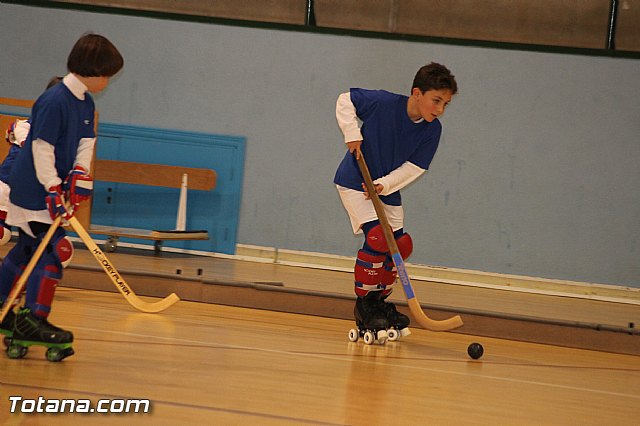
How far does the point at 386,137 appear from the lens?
12.0 feet

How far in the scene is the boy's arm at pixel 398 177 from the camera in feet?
11.8

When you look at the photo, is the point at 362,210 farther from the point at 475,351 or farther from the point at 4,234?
the point at 4,234

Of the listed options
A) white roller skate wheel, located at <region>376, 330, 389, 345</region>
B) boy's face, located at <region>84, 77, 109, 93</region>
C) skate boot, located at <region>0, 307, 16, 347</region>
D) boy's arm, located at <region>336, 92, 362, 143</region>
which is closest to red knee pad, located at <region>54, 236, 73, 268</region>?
skate boot, located at <region>0, 307, 16, 347</region>

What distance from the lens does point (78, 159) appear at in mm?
2863

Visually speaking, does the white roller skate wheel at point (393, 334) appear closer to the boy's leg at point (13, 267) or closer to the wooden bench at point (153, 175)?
the boy's leg at point (13, 267)

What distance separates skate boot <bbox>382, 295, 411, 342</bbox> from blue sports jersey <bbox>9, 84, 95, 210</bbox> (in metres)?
1.49

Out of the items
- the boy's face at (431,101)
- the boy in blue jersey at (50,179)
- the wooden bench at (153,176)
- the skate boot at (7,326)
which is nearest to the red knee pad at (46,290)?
the boy in blue jersey at (50,179)

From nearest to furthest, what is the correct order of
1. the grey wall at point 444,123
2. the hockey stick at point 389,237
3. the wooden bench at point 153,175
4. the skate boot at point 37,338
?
1. the skate boot at point 37,338
2. the hockey stick at point 389,237
3. the grey wall at point 444,123
4. the wooden bench at point 153,175

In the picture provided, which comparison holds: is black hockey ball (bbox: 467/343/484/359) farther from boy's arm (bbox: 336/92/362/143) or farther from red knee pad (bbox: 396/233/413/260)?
boy's arm (bbox: 336/92/362/143)

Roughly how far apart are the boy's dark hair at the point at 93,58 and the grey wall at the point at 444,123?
3.21 metres

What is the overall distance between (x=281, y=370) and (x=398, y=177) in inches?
42.2

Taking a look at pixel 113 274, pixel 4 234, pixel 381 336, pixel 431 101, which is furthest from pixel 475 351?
pixel 4 234

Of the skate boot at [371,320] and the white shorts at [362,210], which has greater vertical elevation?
the white shorts at [362,210]

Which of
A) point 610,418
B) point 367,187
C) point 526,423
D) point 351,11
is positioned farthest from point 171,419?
point 351,11
